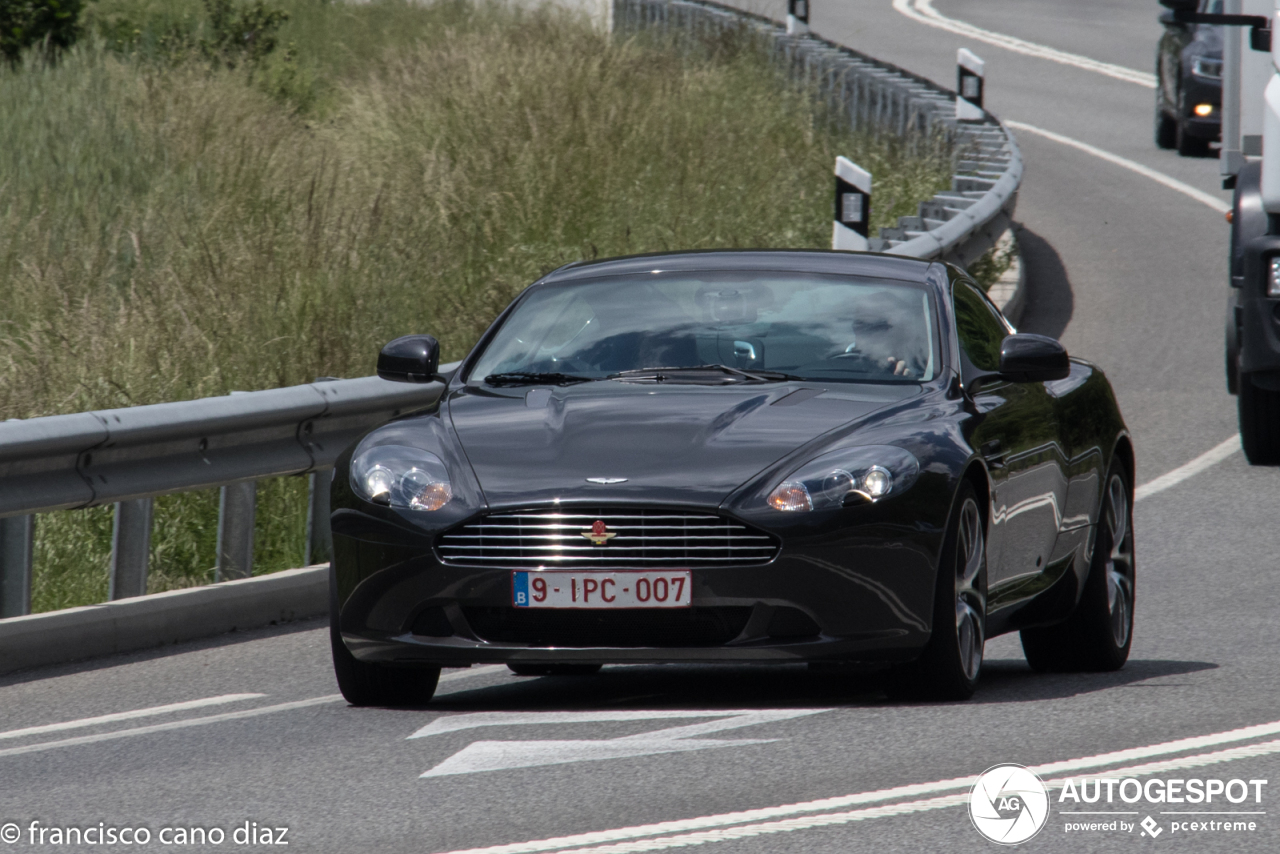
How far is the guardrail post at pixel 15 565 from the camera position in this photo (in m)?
8.84

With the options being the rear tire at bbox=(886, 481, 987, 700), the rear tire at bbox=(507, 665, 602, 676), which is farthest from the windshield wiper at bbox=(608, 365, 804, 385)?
the rear tire at bbox=(507, 665, 602, 676)

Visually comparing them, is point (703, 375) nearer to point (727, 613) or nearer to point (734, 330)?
point (734, 330)

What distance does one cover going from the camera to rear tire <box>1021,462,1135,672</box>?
844cm

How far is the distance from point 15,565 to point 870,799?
4.08 metres

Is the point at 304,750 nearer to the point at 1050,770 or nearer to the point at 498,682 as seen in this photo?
the point at 498,682

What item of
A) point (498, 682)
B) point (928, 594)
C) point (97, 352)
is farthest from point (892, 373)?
point (97, 352)

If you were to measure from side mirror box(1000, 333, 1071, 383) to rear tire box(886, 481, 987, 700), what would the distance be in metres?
0.64

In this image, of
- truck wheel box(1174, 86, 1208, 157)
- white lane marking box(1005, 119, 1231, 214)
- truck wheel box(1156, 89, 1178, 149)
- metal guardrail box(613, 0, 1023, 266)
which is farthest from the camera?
truck wheel box(1156, 89, 1178, 149)

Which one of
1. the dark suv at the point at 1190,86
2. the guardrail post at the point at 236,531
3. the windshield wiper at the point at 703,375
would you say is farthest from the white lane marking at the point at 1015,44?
the windshield wiper at the point at 703,375

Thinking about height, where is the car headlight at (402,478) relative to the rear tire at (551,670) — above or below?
above

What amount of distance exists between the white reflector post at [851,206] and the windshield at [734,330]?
7986 mm

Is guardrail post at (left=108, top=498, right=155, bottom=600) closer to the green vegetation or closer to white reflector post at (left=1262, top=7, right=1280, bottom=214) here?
white reflector post at (left=1262, top=7, right=1280, bottom=214)

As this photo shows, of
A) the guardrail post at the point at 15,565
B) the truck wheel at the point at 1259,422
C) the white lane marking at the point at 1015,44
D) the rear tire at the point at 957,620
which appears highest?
the rear tire at the point at 957,620

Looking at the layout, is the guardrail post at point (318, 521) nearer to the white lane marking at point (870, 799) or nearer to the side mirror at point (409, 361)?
the side mirror at point (409, 361)
